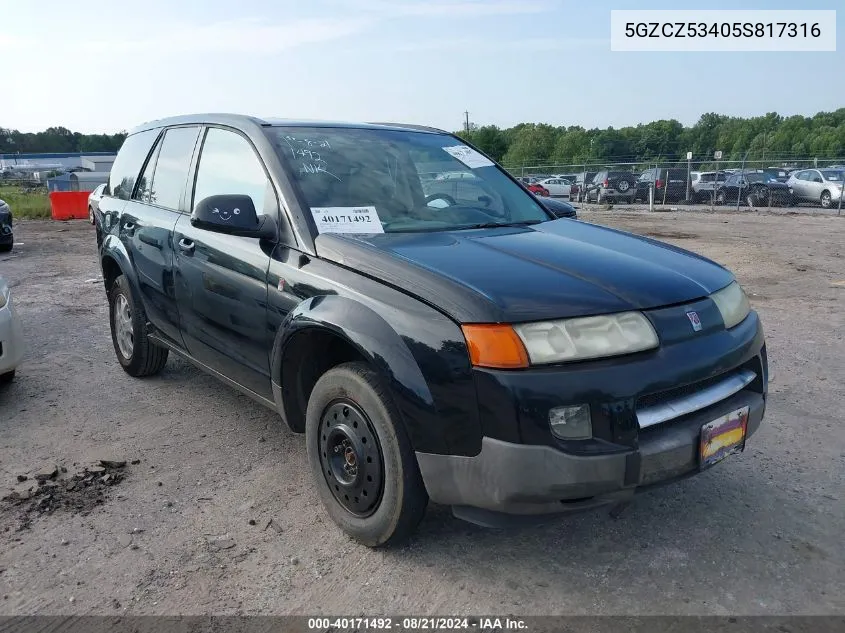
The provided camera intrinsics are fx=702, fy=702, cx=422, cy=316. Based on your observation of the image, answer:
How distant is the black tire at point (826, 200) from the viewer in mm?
22828

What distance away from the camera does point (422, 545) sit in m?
2.91

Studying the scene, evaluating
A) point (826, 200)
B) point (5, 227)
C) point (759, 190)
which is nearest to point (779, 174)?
point (759, 190)

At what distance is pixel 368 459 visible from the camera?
2725 mm

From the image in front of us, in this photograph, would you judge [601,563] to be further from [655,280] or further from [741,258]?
[741,258]

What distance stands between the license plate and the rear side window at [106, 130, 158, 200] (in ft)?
12.8

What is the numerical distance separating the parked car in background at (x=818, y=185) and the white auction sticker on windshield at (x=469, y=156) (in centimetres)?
2193

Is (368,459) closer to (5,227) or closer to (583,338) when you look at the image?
(583,338)

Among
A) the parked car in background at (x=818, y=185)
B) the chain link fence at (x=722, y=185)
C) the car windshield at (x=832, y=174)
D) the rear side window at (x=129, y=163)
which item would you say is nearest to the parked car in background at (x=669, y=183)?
the chain link fence at (x=722, y=185)

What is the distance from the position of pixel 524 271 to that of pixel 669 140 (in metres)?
70.1

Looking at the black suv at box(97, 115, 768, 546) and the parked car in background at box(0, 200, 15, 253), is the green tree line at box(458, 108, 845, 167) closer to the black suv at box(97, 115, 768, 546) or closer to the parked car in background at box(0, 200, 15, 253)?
the parked car in background at box(0, 200, 15, 253)

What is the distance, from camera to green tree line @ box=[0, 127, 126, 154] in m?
124

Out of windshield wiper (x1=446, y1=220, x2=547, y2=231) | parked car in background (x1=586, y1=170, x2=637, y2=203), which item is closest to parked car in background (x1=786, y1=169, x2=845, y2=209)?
parked car in background (x1=586, y1=170, x2=637, y2=203)

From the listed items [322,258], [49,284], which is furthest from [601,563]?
[49,284]

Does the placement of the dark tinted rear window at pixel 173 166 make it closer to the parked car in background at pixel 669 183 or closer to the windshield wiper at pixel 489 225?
the windshield wiper at pixel 489 225
